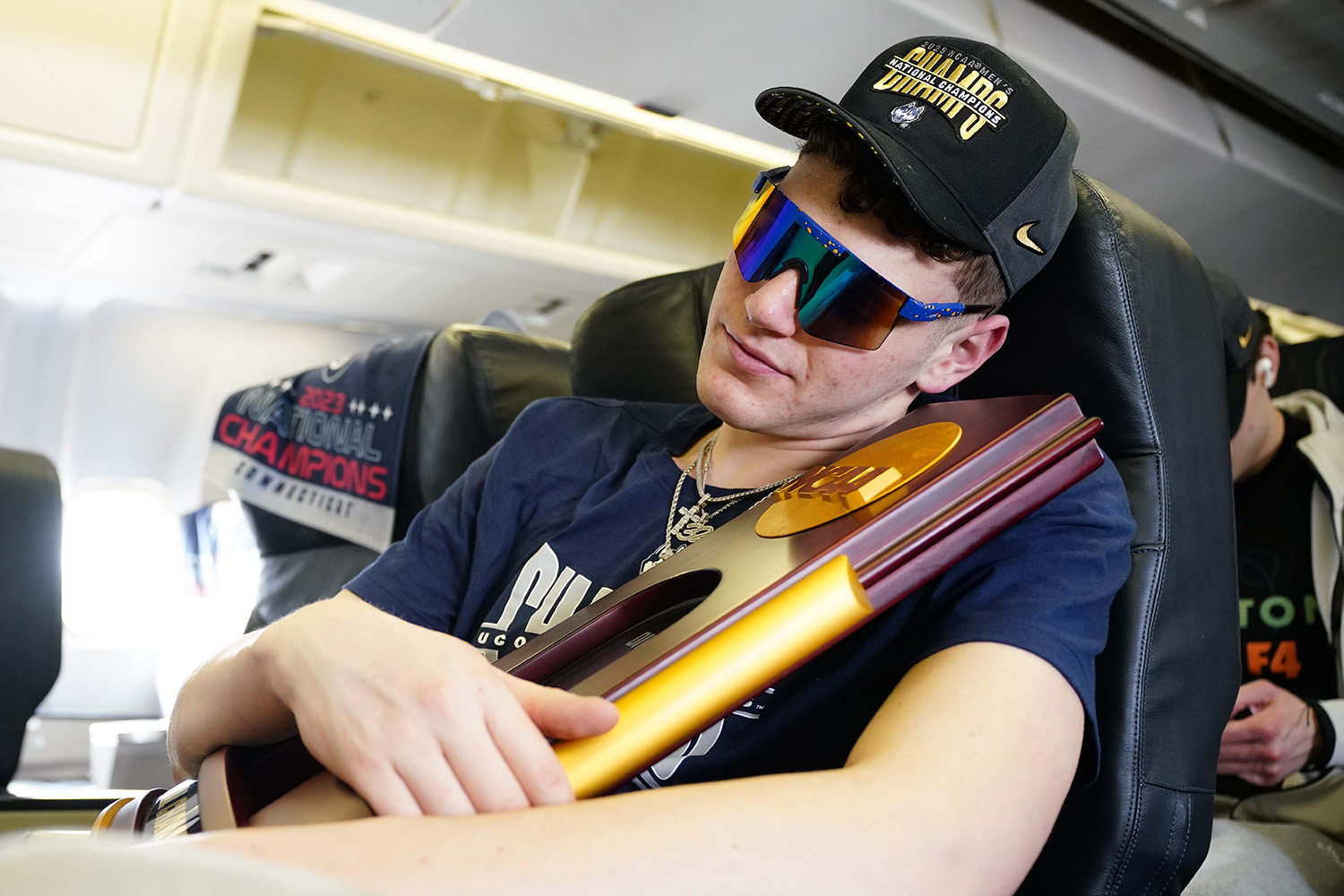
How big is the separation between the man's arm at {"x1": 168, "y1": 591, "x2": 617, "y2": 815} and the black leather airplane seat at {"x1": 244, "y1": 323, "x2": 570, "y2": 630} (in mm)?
1210

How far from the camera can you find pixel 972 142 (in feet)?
3.51

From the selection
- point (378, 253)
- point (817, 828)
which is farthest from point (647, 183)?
point (817, 828)

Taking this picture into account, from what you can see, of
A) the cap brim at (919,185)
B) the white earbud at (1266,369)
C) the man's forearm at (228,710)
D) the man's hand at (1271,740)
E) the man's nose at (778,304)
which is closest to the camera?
the man's forearm at (228,710)

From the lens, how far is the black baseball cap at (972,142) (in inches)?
41.8

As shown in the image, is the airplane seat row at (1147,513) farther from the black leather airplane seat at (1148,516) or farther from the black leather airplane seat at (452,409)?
the black leather airplane seat at (452,409)

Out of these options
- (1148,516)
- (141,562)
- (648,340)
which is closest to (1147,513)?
(1148,516)

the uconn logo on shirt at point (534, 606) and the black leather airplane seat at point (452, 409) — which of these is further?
the black leather airplane seat at point (452, 409)

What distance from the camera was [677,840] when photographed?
650mm

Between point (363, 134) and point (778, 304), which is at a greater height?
point (778, 304)

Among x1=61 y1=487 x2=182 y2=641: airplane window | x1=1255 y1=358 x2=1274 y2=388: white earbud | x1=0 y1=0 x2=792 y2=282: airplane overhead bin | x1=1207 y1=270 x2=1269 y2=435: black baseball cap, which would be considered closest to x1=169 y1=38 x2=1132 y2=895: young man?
x1=1207 y1=270 x2=1269 y2=435: black baseball cap

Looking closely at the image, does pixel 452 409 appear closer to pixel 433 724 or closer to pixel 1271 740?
pixel 433 724

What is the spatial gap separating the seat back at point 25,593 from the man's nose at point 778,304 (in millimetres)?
1058

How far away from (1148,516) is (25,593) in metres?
1.46

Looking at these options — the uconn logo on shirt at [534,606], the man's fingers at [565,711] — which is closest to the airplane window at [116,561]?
the uconn logo on shirt at [534,606]
